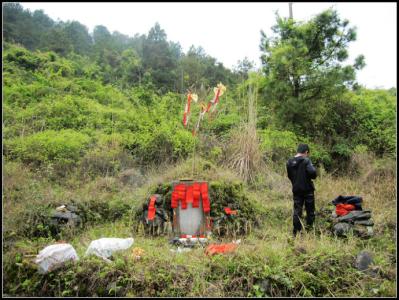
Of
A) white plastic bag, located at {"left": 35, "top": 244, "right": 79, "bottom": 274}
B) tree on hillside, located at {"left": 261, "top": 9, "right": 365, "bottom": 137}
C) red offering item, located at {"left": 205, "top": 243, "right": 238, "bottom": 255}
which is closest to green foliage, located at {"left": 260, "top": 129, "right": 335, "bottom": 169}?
tree on hillside, located at {"left": 261, "top": 9, "right": 365, "bottom": 137}

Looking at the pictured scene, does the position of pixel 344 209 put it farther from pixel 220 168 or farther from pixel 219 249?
pixel 220 168

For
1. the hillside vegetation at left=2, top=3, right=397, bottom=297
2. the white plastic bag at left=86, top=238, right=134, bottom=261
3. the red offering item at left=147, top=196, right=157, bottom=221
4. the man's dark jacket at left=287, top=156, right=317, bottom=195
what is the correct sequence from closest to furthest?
1. the hillside vegetation at left=2, top=3, right=397, bottom=297
2. the white plastic bag at left=86, top=238, right=134, bottom=261
3. the man's dark jacket at left=287, top=156, right=317, bottom=195
4. the red offering item at left=147, top=196, right=157, bottom=221

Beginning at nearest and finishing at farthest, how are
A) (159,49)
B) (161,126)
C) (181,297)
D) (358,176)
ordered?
(181,297)
(358,176)
(161,126)
(159,49)

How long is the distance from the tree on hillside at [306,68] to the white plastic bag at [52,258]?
6.53 m

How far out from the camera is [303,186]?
4.95 meters

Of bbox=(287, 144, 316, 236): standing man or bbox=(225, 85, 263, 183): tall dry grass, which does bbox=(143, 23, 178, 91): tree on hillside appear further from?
bbox=(287, 144, 316, 236): standing man

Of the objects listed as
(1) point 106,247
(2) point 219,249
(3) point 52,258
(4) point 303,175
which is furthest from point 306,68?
(3) point 52,258

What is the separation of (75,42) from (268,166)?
60.7 feet

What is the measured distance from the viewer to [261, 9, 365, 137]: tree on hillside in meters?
8.34

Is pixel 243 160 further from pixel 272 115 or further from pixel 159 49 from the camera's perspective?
pixel 159 49

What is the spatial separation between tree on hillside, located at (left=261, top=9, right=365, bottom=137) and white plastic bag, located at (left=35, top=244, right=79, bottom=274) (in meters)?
6.53

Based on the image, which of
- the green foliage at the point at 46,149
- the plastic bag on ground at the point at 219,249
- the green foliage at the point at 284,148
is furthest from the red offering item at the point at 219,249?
the green foliage at the point at 46,149

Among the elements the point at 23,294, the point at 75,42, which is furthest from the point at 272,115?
the point at 75,42

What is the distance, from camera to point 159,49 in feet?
58.1
